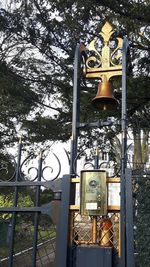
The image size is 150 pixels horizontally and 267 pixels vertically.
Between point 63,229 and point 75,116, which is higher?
point 75,116

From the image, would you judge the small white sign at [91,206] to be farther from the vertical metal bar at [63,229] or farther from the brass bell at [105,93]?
the brass bell at [105,93]

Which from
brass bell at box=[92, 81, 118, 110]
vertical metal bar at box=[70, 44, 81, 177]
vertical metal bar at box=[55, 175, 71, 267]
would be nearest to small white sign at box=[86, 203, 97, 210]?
vertical metal bar at box=[55, 175, 71, 267]

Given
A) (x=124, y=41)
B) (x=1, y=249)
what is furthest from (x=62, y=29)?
(x=1, y=249)

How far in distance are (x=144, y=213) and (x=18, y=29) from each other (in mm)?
5903

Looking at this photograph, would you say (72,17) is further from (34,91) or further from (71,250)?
(71,250)

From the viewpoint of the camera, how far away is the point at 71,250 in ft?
11.2

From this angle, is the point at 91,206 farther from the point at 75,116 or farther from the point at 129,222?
the point at 75,116

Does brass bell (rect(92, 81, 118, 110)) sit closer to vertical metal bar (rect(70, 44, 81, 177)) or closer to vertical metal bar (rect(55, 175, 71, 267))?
vertical metal bar (rect(70, 44, 81, 177))

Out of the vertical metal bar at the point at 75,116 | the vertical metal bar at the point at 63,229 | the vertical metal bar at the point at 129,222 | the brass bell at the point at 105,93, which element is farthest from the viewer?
the brass bell at the point at 105,93

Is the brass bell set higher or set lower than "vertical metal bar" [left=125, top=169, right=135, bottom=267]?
higher

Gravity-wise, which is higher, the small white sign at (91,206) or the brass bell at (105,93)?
the brass bell at (105,93)

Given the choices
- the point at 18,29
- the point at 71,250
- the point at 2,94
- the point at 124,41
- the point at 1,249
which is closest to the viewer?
the point at 71,250

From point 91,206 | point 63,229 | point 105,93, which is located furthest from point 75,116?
point 63,229

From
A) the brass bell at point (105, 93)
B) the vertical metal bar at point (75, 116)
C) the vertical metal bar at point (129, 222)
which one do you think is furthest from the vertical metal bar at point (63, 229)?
the brass bell at point (105, 93)
